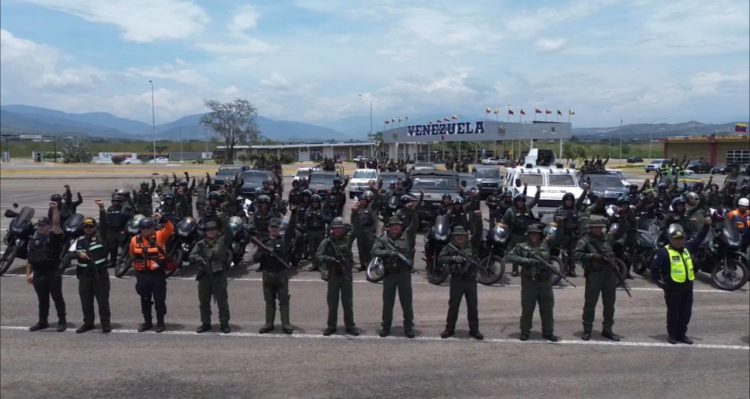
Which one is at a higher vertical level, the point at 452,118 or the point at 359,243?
the point at 452,118

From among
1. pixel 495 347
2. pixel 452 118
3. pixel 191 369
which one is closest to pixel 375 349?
pixel 495 347

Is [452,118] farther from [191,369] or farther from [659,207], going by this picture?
[191,369]

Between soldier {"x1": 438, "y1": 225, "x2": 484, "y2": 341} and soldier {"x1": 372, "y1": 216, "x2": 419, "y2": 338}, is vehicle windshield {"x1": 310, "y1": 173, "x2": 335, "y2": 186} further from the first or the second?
soldier {"x1": 438, "y1": 225, "x2": 484, "y2": 341}

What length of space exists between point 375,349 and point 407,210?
12.8 feet

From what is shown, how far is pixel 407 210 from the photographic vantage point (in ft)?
37.8

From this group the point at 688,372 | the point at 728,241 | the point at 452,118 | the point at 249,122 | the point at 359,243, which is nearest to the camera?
the point at 688,372

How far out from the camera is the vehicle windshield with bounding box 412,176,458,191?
19.3 metres

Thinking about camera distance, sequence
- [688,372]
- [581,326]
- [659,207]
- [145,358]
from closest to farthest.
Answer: [688,372]
[145,358]
[581,326]
[659,207]

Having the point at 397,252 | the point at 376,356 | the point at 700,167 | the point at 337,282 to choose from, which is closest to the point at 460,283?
the point at 397,252

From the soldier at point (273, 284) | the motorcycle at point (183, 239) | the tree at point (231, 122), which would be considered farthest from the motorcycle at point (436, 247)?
the tree at point (231, 122)

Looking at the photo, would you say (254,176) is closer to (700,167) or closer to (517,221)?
(517,221)

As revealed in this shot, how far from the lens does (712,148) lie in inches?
1658

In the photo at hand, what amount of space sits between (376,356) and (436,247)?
3738 mm

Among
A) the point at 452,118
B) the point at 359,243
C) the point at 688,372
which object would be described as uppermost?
→ the point at 452,118
